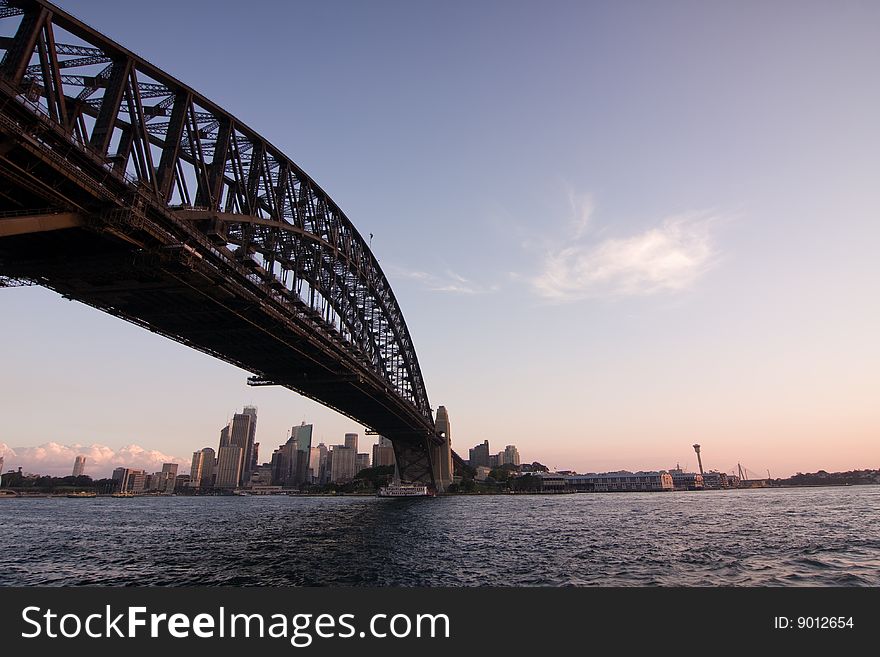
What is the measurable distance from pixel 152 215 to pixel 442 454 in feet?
358

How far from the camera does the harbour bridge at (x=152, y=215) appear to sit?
2211cm

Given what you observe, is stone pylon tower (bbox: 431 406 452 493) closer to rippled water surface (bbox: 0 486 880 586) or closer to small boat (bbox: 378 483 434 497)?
small boat (bbox: 378 483 434 497)

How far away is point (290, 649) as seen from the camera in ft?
33.4

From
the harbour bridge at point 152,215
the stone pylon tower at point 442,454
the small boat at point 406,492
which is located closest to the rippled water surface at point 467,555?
the harbour bridge at point 152,215

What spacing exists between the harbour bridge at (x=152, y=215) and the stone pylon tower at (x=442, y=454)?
69.8 metres

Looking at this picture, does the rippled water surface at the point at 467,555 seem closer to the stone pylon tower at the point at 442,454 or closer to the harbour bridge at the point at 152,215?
the harbour bridge at the point at 152,215

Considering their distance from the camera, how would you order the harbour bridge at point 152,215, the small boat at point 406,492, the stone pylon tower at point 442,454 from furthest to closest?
the stone pylon tower at point 442,454
the small boat at point 406,492
the harbour bridge at point 152,215

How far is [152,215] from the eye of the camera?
27.9m

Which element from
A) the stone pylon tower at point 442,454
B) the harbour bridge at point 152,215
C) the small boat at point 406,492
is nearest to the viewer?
the harbour bridge at point 152,215

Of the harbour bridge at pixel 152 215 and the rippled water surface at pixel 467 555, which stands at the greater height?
the harbour bridge at pixel 152 215

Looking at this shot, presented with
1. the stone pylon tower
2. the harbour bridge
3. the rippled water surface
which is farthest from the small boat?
the rippled water surface

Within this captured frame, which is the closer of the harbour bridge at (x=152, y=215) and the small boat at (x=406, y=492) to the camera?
the harbour bridge at (x=152, y=215)

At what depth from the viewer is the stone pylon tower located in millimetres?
128375

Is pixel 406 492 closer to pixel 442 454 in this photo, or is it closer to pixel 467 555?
pixel 442 454
